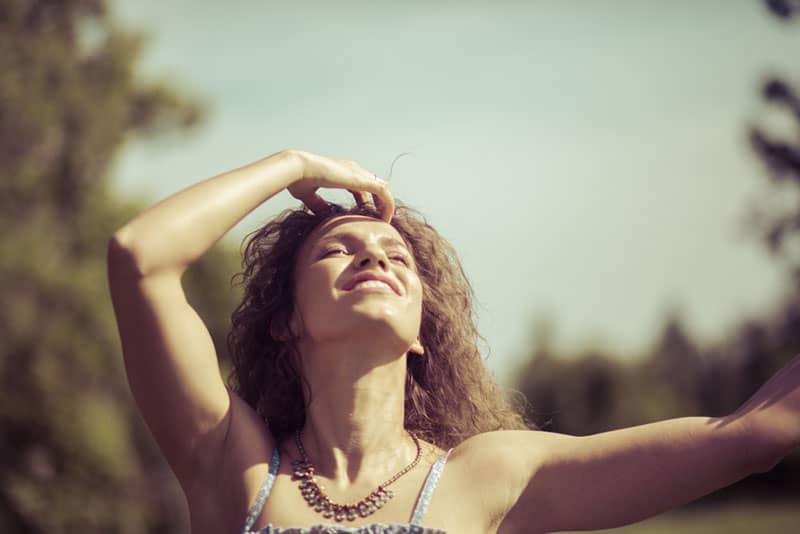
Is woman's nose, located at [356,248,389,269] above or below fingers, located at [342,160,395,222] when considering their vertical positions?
below

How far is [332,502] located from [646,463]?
862 millimetres

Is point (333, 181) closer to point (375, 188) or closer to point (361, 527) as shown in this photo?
point (375, 188)

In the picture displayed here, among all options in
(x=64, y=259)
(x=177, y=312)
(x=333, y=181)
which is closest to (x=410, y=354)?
(x=333, y=181)

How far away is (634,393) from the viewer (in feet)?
109

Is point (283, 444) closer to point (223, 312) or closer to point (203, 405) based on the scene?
point (203, 405)

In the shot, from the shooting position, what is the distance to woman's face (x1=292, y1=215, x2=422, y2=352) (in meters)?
3.11

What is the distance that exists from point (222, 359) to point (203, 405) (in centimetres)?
1742

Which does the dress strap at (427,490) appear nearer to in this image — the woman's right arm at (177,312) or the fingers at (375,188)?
the woman's right arm at (177,312)

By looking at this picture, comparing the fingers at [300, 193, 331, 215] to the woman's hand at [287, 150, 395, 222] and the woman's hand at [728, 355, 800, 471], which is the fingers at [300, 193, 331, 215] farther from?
the woman's hand at [728, 355, 800, 471]

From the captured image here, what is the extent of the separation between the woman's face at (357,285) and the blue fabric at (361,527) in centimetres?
40

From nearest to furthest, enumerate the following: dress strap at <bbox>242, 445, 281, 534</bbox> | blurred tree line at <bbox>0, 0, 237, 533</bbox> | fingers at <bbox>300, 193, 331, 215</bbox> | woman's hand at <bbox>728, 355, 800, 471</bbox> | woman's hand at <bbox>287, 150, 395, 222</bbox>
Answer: woman's hand at <bbox>728, 355, 800, 471</bbox>, dress strap at <bbox>242, 445, 281, 534</bbox>, woman's hand at <bbox>287, 150, 395, 222</bbox>, fingers at <bbox>300, 193, 331, 215</bbox>, blurred tree line at <bbox>0, 0, 237, 533</bbox>

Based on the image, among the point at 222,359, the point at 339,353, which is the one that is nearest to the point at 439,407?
the point at 339,353

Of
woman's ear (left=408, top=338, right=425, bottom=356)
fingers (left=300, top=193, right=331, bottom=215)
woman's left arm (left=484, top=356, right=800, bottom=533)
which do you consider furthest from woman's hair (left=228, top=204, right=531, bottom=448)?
woman's left arm (left=484, top=356, right=800, bottom=533)

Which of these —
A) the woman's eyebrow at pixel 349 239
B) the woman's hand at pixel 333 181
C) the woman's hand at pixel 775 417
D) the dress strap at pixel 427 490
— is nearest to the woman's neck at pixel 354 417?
the dress strap at pixel 427 490
